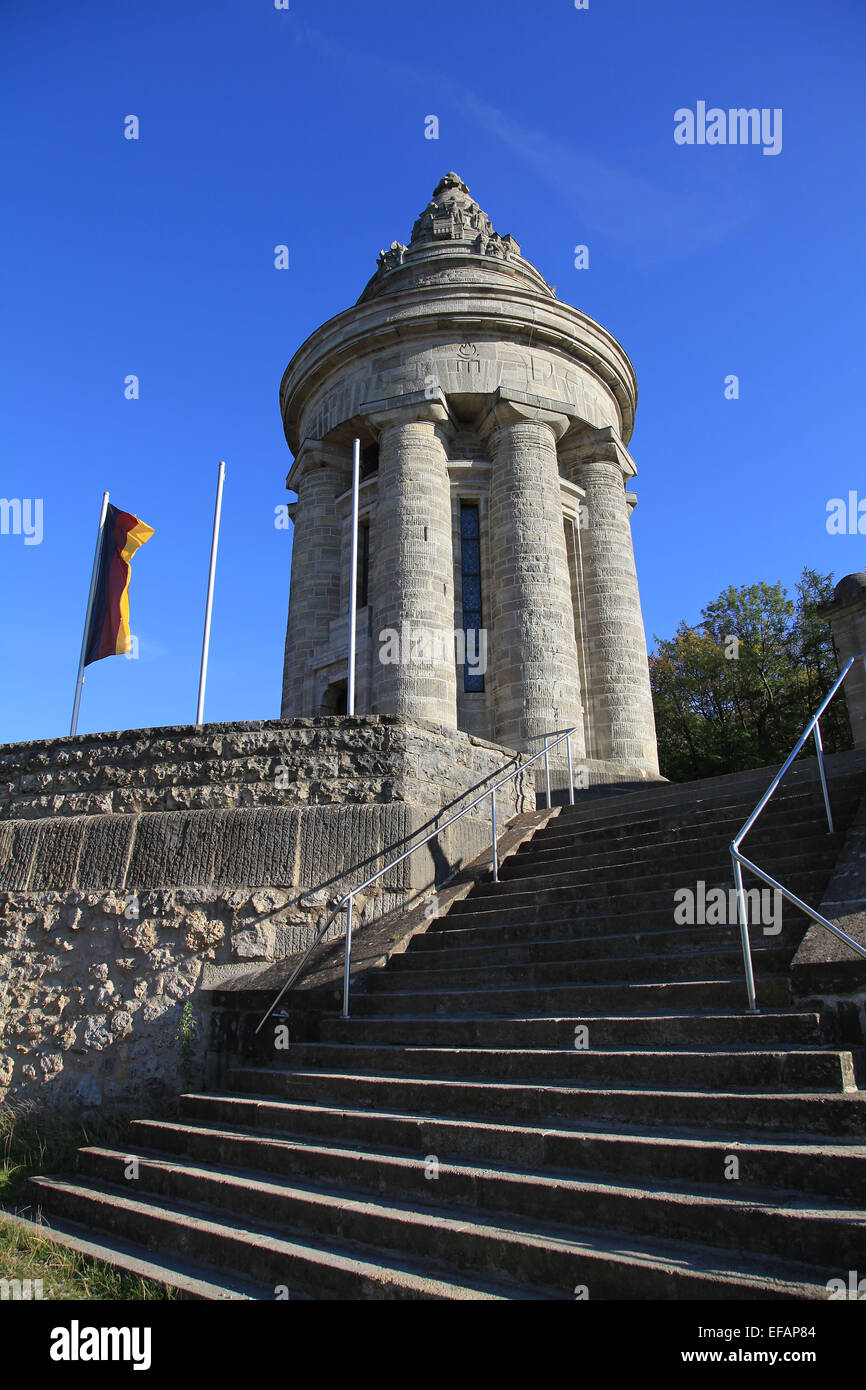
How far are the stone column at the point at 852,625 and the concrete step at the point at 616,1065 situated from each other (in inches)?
522

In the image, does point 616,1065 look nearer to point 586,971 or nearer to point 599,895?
point 586,971

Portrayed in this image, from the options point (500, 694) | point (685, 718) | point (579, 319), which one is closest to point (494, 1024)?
point (500, 694)

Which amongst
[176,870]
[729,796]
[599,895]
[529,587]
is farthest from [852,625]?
[176,870]

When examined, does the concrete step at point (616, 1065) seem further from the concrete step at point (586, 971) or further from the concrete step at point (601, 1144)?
the concrete step at point (586, 971)

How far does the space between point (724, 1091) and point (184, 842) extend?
5.34 m

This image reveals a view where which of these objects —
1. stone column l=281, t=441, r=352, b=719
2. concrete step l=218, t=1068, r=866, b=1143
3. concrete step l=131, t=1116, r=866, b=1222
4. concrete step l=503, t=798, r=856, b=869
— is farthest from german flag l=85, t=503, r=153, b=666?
concrete step l=131, t=1116, r=866, b=1222

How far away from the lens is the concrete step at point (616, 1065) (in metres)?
3.64

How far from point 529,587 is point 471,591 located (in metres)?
1.60

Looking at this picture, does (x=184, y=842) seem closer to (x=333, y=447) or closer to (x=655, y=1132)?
(x=655, y=1132)

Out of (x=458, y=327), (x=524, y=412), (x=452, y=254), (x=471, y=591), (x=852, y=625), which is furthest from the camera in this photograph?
(x=452, y=254)

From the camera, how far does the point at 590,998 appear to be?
489cm

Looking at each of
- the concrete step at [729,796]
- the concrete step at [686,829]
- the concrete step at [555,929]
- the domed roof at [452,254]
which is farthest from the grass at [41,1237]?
the domed roof at [452,254]

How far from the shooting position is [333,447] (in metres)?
17.8
